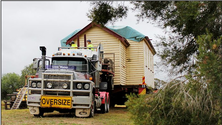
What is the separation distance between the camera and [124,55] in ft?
58.9

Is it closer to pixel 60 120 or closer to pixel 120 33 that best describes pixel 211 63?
pixel 60 120

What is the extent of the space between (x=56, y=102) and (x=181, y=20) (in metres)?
6.17

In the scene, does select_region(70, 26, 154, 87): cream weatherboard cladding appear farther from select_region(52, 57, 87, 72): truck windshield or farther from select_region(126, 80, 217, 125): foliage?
select_region(126, 80, 217, 125): foliage

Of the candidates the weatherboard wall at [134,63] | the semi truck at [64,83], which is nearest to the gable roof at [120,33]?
the weatherboard wall at [134,63]

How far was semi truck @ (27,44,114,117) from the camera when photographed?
1145 cm

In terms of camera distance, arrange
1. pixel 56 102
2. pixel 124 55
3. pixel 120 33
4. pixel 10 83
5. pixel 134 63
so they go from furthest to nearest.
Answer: pixel 10 83
pixel 120 33
pixel 134 63
pixel 124 55
pixel 56 102

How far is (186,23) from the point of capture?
7121 mm

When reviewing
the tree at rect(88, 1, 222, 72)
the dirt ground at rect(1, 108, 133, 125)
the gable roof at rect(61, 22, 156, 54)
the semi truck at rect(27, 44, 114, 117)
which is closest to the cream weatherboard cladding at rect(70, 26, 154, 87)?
the gable roof at rect(61, 22, 156, 54)

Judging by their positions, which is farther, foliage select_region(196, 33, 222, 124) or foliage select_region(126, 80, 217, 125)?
foliage select_region(126, 80, 217, 125)

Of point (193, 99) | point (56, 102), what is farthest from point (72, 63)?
point (193, 99)

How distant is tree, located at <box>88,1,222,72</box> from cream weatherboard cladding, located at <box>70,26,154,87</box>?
28.1ft

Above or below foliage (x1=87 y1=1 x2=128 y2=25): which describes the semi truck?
below

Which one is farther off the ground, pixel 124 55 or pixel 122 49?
pixel 122 49

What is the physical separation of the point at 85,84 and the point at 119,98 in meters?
8.56
